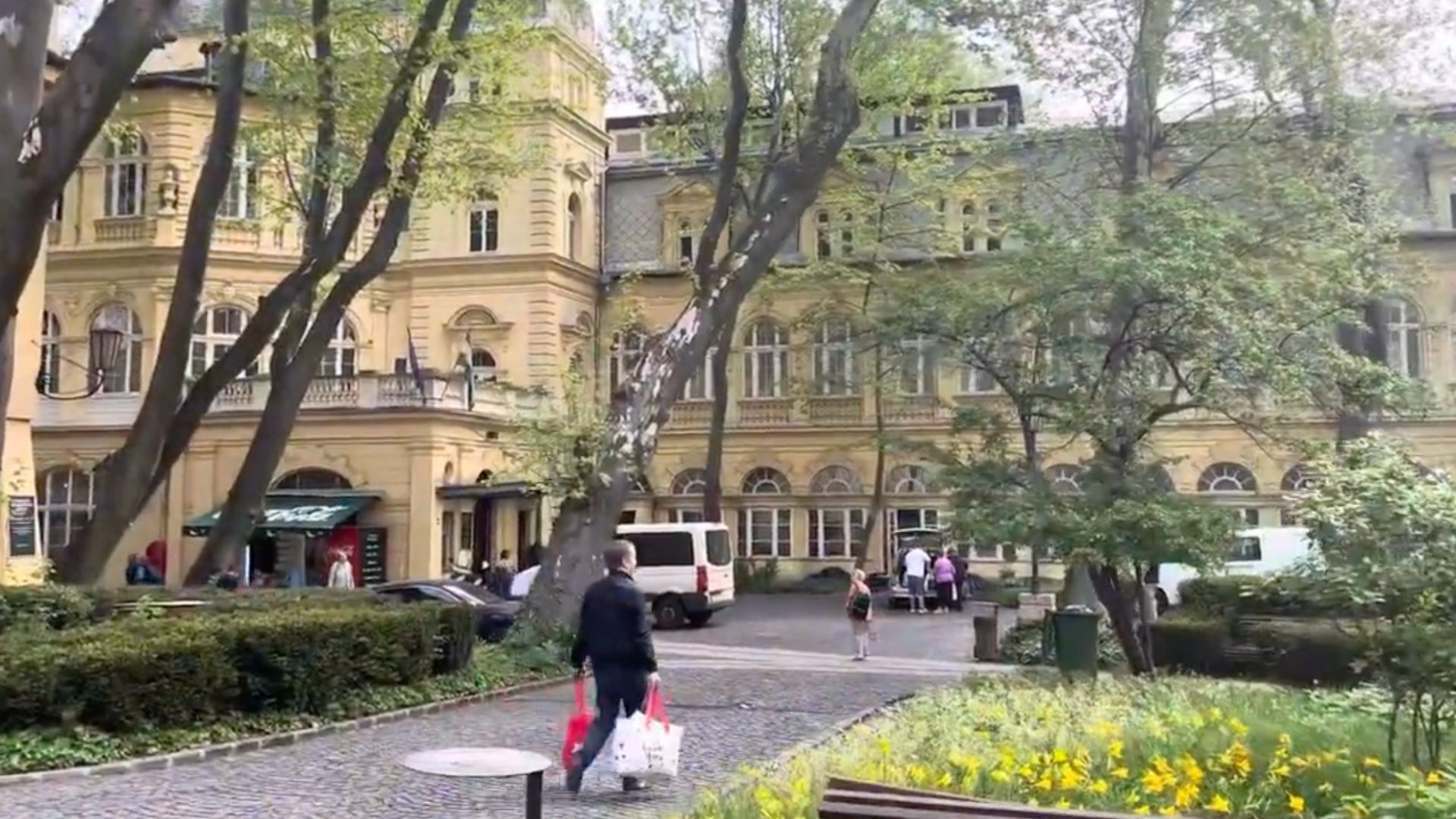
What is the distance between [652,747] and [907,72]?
68.6 feet

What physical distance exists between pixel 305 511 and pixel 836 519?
15124 mm

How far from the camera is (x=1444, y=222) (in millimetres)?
36281

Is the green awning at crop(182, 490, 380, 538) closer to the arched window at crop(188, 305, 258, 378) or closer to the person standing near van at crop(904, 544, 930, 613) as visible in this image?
the arched window at crop(188, 305, 258, 378)

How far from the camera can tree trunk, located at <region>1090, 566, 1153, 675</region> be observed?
1606cm

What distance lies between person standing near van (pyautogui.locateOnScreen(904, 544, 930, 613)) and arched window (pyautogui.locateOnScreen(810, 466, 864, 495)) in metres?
7.87

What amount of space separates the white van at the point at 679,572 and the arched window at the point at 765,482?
11.4 metres

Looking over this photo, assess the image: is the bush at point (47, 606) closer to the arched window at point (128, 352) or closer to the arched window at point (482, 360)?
the arched window at point (128, 352)

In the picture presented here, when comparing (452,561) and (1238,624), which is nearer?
(1238,624)

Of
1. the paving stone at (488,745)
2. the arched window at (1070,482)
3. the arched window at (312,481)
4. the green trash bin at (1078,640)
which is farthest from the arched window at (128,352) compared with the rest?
the green trash bin at (1078,640)

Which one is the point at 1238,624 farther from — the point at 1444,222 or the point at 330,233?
the point at 1444,222

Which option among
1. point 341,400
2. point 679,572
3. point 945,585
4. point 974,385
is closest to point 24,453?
point 341,400

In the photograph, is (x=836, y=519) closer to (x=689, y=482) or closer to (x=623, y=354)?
(x=689, y=482)


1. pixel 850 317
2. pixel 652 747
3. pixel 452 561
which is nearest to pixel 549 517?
pixel 452 561

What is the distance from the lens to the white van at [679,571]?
91.2ft
